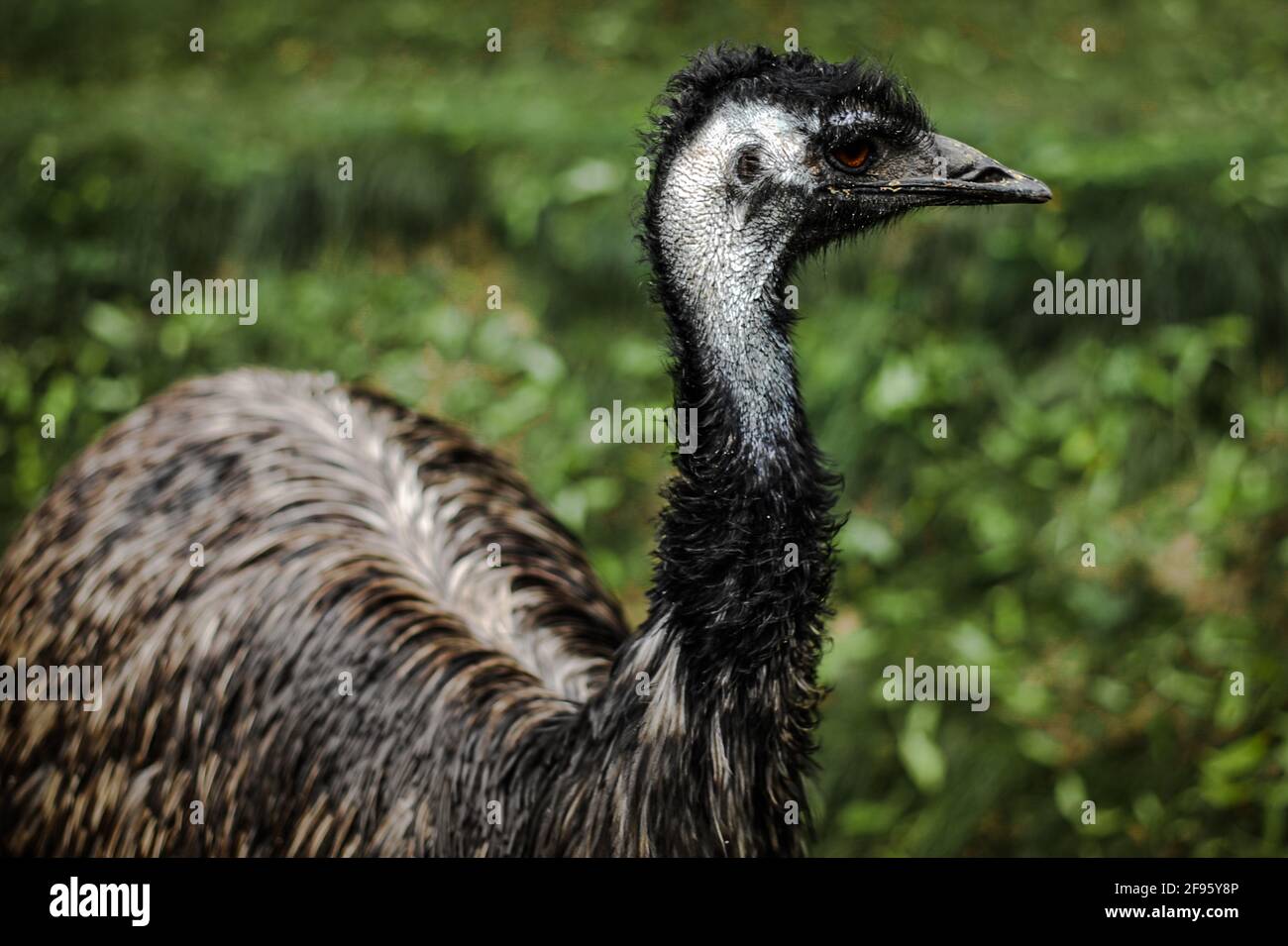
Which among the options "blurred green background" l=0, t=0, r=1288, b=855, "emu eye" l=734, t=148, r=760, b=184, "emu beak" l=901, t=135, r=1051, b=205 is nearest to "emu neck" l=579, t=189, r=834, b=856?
"emu eye" l=734, t=148, r=760, b=184

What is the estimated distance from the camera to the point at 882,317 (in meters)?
4.44

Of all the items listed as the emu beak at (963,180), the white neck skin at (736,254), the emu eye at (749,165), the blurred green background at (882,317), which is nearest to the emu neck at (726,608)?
the white neck skin at (736,254)

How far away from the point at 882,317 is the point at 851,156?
86.5 inches

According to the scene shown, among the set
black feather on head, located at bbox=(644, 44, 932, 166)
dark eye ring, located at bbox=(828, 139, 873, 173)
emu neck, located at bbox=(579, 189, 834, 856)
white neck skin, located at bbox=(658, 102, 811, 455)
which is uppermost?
black feather on head, located at bbox=(644, 44, 932, 166)

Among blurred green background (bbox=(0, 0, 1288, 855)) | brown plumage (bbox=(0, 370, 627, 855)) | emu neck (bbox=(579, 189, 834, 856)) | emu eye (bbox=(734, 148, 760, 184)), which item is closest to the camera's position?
emu neck (bbox=(579, 189, 834, 856))

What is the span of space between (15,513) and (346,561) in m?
2.02

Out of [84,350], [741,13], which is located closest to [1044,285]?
[741,13]

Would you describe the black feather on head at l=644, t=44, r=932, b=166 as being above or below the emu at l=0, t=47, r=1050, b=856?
above

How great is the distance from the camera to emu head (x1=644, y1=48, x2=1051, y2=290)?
218 cm

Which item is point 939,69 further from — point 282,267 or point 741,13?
point 282,267

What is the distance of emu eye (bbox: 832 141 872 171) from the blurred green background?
2063 mm

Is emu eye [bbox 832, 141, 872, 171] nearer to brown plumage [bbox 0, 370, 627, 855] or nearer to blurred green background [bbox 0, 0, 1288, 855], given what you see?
brown plumage [bbox 0, 370, 627, 855]

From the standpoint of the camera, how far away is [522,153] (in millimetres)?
4742

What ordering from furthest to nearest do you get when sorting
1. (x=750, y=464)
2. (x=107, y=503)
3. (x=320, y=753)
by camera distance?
(x=107, y=503)
(x=320, y=753)
(x=750, y=464)
